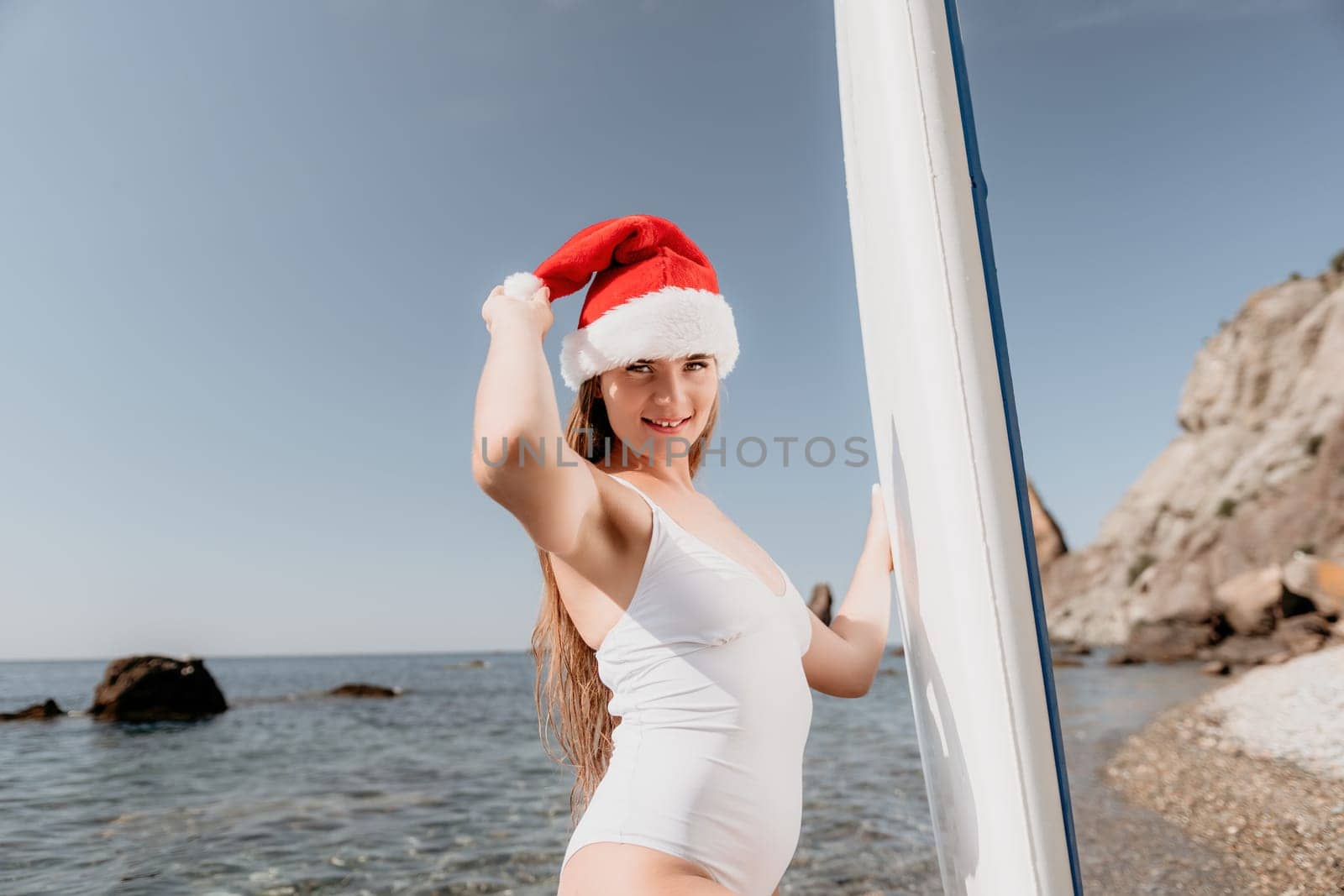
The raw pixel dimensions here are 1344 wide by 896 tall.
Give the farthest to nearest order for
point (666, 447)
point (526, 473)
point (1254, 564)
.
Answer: point (1254, 564) → point (666, 447) → point (526, 473)

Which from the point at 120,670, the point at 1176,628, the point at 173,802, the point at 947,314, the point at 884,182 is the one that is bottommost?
the point at 1176,628

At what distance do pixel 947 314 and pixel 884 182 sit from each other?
308mm

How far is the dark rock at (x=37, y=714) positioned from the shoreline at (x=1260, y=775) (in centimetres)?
2146

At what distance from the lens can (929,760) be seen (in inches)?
66.4

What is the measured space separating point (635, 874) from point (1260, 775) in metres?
8.41

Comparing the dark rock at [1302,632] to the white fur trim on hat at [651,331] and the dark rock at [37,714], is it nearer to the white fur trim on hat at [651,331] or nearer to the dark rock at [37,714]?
the white fur trim on hat at [651,331]

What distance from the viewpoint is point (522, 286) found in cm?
123

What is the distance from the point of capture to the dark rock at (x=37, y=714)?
17.9 meters

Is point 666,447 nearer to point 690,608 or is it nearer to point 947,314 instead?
point 690,608

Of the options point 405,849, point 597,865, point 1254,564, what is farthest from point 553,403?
point 1254,564

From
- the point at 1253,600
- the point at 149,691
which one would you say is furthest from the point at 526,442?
the point at 1253,600

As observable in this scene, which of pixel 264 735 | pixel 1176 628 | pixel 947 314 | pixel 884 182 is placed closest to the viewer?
pixel 947 314

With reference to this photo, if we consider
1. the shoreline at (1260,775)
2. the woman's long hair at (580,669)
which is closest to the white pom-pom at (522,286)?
the woman's long hair at (580,669)

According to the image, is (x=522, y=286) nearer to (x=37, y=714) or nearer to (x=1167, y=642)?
(x=37, y=714)
